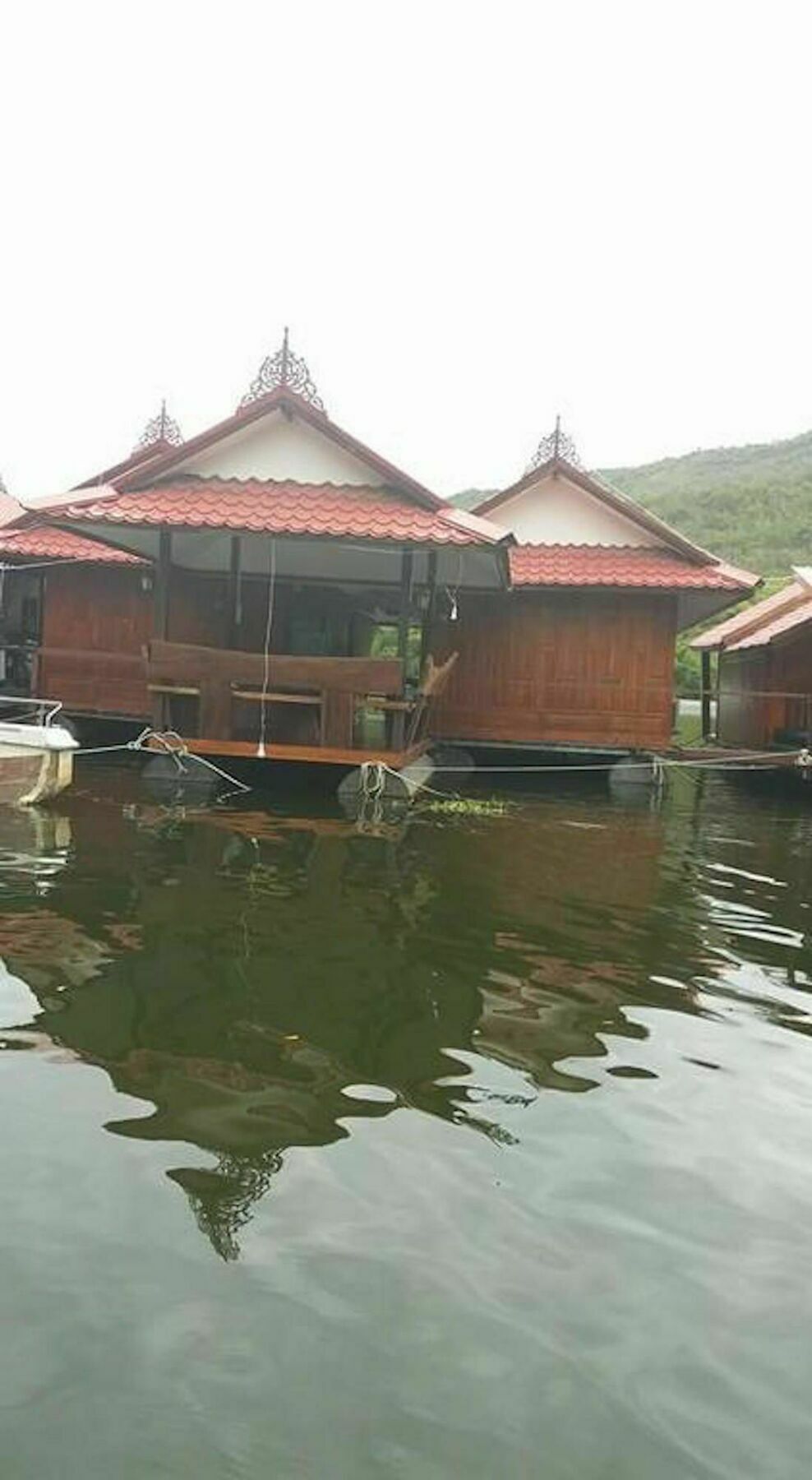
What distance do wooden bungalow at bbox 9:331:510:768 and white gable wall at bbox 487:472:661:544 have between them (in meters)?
1.40

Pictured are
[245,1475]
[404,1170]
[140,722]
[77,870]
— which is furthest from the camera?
[140,722]

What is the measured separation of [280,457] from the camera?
12.9 metres

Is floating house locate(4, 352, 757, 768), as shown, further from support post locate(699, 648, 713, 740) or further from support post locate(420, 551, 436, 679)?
support post locate(699, 648, 713, 740)

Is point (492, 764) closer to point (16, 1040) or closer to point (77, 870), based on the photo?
point (77, 870)

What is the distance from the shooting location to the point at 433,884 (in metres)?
7.57

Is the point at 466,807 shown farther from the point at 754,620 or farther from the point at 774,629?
the point at 754,620

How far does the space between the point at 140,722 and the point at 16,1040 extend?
40.7 feet

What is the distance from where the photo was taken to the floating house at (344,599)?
11.6m

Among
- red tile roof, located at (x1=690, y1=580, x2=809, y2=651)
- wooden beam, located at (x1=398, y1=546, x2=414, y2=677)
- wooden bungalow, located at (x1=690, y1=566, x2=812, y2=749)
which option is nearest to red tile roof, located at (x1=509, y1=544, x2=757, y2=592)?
wooden bungalow, located at (x1=690, y1=566, x2=812, y2=749)

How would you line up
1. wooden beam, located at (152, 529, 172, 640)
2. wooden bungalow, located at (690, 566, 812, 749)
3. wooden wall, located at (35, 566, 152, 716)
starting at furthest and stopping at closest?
wooden bungalow, located at (690, 566, 812, 749) → wooden wall, located at (35, 566, 152, 716) → wooden beam, located at (152, 529, 172, 640)

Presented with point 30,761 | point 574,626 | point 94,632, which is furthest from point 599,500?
point 30,761

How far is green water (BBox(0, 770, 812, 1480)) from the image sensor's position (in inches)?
90.2

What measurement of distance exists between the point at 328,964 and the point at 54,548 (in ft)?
40.9

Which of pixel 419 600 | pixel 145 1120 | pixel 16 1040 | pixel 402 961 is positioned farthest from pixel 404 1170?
pixel 419 600
